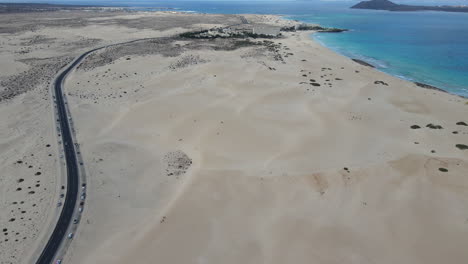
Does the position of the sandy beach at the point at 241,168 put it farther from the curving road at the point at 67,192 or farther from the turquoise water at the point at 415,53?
the turquoise water at the point at 415,53

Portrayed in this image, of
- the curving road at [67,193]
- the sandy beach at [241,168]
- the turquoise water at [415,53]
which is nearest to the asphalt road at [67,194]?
the curving road at [67,193]

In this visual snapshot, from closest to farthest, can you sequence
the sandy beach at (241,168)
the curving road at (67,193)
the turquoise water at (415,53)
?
the curving road at (67,193) < the sandy beach at (241,168) < the turquoise water at (415,53)

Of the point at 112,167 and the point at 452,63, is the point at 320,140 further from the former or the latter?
the point at 452,63

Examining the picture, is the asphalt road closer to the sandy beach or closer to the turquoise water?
the sandy beach

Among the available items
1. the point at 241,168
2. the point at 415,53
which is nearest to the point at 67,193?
the point at 241,168

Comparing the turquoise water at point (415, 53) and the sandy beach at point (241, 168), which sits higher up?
the turquoise water at point (415, 53)

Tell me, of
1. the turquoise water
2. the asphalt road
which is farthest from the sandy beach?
the turquoise water

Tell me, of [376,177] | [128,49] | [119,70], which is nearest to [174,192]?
[376,177]

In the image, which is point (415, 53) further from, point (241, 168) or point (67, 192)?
point (67, 192)
